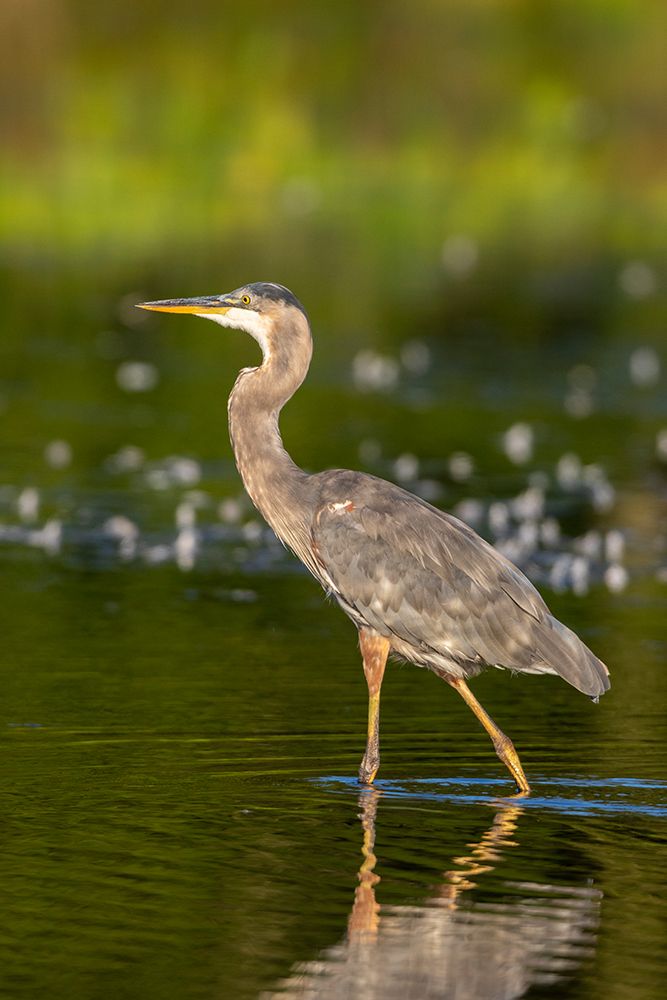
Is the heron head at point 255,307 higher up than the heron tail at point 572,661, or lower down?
higher up

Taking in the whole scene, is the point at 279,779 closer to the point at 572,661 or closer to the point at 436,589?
the point at 436,589

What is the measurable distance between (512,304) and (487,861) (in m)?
20.4

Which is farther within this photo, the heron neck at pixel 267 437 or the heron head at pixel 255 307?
the heron head at pixel 255 307

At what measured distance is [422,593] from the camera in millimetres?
8125

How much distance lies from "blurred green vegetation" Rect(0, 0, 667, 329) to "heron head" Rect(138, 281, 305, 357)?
17418mm

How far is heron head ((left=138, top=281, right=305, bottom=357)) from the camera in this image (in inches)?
339

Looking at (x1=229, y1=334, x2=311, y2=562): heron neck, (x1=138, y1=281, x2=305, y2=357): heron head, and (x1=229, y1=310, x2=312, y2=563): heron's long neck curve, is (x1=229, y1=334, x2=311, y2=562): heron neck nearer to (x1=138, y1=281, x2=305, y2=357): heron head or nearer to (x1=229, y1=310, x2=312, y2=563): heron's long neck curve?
(x1=229, y1=310, x2=312, y2=563): heron's long neck curve

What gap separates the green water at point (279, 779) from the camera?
6117 millimetres

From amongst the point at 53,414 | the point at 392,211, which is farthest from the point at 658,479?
the point at 392,211

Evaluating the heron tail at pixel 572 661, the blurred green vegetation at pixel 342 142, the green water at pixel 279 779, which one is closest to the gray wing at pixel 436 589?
the heron tail at pixel 572 661

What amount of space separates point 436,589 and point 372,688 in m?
0.43

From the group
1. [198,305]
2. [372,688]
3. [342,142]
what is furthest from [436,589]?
[342,142]

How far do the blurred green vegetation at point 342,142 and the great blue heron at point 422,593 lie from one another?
17847 millimetres

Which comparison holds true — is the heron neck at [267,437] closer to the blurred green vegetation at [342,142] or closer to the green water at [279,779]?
the green water at [279,779]
